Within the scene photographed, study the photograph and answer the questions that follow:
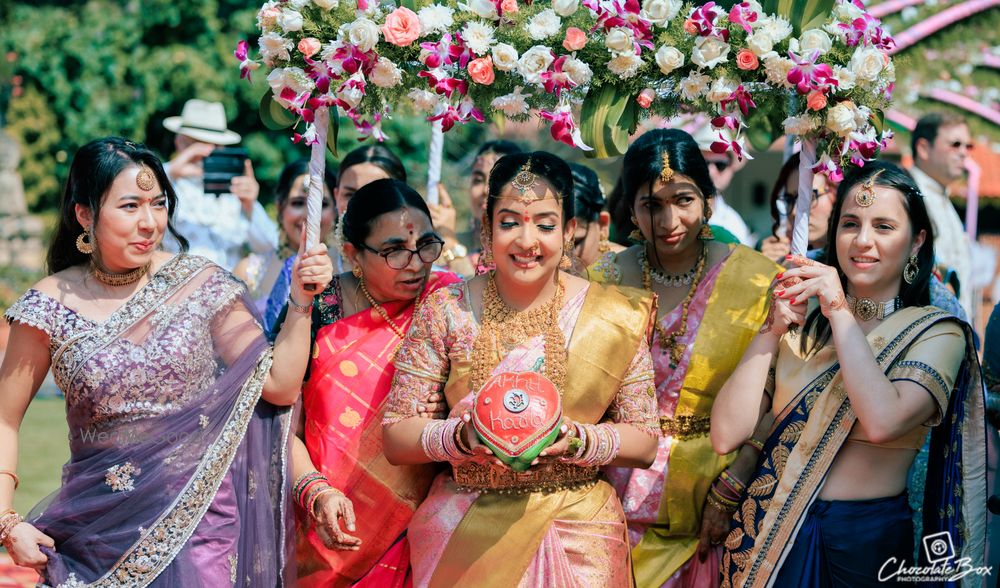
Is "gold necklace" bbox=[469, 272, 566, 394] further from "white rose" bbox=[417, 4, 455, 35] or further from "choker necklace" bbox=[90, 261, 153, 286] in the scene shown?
"choker necklace" bbox=[90, 261, 153, 286]

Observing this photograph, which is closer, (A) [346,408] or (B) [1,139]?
(A) [346,408]

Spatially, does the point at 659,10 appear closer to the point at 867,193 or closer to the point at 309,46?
the point at 867,193

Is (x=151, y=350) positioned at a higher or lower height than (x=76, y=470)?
higher

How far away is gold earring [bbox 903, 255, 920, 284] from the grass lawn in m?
5.29

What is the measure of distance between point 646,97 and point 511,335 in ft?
2.89

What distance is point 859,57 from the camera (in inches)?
125

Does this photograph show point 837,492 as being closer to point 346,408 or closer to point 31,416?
point 346,408

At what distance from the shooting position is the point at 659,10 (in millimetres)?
3264

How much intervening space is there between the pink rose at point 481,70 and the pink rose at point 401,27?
21 centimetres

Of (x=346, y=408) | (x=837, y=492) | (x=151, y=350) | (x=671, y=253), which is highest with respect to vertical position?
(x=671, y=253)

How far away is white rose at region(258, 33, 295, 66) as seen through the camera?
3.37 m

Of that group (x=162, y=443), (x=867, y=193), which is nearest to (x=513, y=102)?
(x=867, y=193)

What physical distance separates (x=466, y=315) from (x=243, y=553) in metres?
1.10

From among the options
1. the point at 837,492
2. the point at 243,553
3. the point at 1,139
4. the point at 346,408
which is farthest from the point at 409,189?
the point at 1,139
